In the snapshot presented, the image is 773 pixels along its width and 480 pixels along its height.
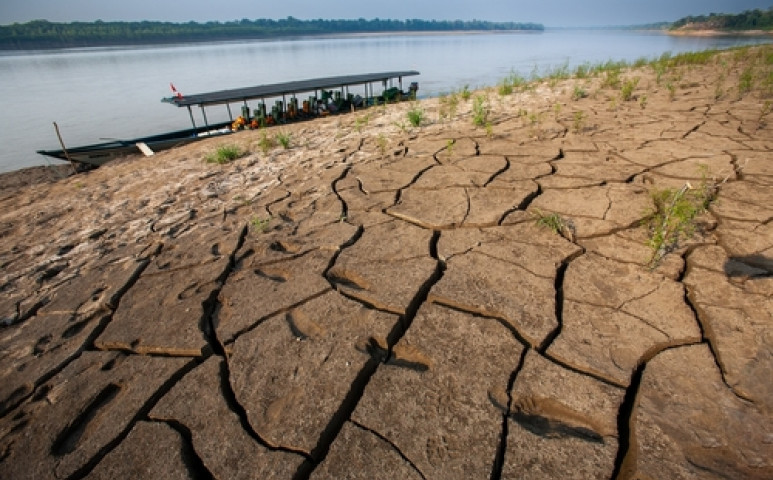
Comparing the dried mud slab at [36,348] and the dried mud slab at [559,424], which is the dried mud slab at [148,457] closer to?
the dried mud slab at [36,348]

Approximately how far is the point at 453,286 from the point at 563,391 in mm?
649

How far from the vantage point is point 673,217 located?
1.98 meters

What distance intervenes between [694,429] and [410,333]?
0.93 metres

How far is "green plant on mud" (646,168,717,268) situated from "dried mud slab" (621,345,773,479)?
680 mm

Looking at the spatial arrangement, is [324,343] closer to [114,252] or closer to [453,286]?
[453,286]

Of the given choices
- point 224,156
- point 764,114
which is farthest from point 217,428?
point 764,114

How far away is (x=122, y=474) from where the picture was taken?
3.75 ft

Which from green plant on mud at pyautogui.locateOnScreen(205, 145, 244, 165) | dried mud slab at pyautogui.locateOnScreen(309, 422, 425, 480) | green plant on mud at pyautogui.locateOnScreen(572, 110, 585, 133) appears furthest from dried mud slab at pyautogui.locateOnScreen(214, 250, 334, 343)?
green plant on mud at pyautogui.locateOnScreen(572, 110, 585, 133)

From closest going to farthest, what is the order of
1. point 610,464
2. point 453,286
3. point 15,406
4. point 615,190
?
point 610,464
point 15,406
point 453,286
point 615,190

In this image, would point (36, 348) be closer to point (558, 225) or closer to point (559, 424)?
point (559, 424)

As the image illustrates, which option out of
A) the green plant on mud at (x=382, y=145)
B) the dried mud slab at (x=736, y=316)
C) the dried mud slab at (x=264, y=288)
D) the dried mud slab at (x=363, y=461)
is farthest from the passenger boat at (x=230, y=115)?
the dried mud slab at (x=363, y=461)

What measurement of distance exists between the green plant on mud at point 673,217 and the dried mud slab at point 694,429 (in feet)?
2.23

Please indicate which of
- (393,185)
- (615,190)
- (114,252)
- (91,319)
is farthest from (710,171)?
(114,252)

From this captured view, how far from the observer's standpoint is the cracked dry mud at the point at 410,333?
1.12 meters
